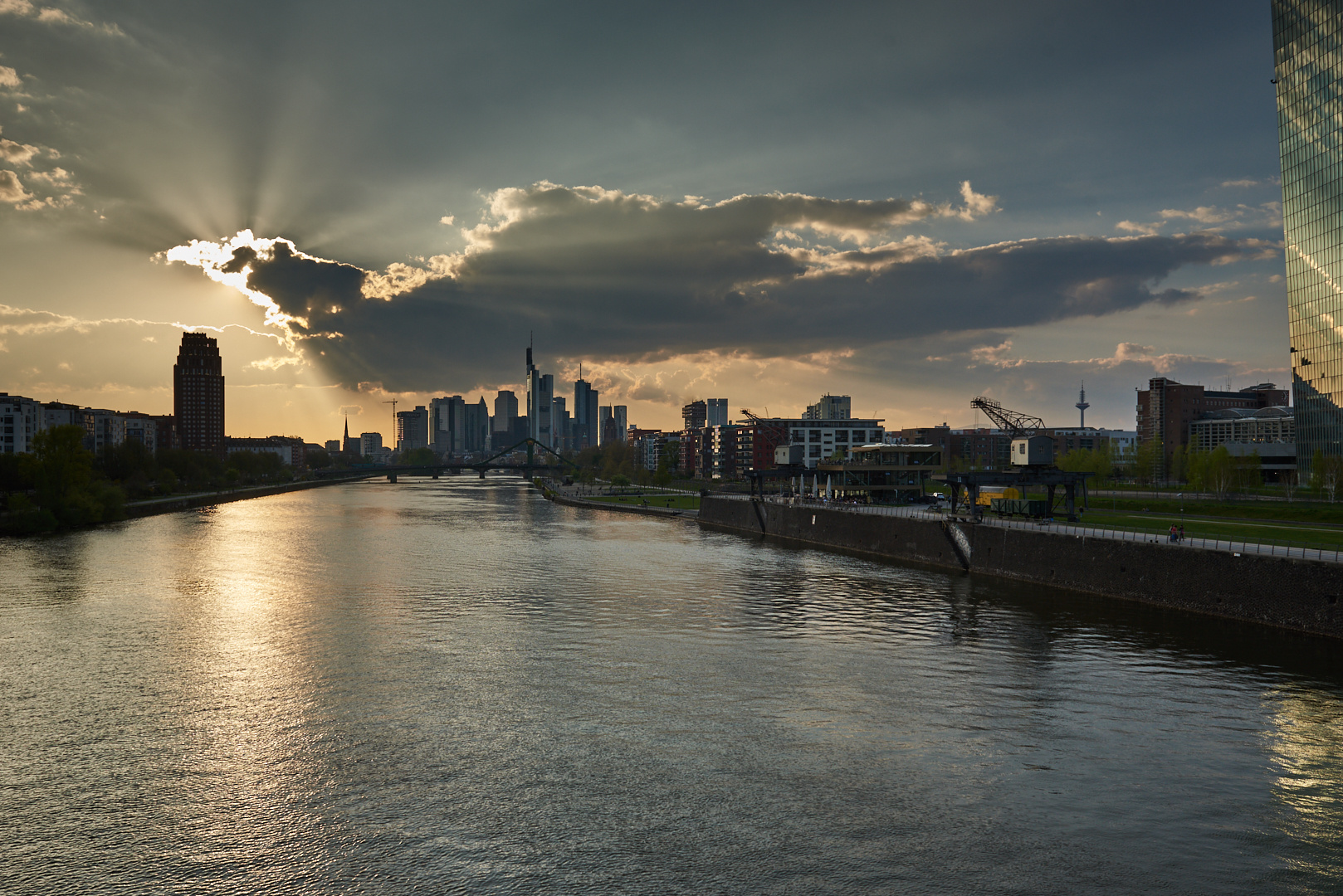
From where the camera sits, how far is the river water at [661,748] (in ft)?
52.0

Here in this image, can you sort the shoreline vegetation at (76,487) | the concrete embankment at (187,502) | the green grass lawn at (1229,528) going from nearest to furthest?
the green grass lawn at (1229,528) < the shoreline vegetation at (76,487) < the concrete embankment at (187,502)

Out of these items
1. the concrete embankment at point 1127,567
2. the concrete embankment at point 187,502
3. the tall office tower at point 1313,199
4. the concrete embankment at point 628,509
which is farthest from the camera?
the concrete embankment at point 628,509

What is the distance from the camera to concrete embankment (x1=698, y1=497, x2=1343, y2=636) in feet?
120

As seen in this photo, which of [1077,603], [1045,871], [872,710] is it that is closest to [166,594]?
[872,710]

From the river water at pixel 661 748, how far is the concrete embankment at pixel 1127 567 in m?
1.84

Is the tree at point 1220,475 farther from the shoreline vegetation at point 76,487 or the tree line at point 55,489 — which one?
the shoreline vegetation at point 76,487

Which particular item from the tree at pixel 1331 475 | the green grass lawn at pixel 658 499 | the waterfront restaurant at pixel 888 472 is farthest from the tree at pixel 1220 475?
the green grass lawn at pixel 658 499

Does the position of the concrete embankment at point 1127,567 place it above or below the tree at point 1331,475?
below

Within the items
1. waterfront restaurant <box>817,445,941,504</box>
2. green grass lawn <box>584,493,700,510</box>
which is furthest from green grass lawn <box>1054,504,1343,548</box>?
green grass lawn <box>584,493,700,510</box>

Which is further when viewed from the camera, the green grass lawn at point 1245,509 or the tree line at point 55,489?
the tree line at point 55,489

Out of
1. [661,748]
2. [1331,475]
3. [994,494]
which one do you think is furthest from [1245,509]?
[661,748]

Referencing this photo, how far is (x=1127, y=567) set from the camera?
46188 millimetres

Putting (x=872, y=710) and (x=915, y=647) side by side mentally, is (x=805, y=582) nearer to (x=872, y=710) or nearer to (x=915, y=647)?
(x=915, y=647)

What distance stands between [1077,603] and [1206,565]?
679 centimetres
